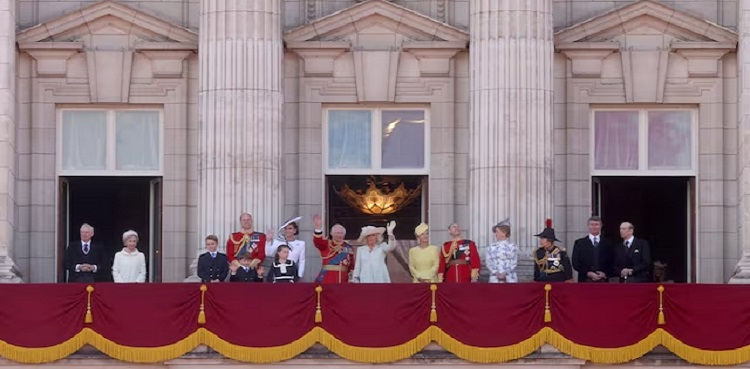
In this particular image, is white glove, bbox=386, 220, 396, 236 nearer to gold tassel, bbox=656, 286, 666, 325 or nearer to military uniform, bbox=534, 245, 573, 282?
military uniform, bbox=534, 245, 573, 282

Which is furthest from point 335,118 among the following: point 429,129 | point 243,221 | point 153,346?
point 153,346

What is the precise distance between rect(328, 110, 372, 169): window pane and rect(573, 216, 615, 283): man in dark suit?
6357 millimetres

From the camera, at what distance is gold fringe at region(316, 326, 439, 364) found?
47.6 meters

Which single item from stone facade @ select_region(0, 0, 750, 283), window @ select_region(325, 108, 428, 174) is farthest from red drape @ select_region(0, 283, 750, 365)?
window @ select_region(325, 108, 428, 174)

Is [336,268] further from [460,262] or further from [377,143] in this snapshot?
[377,143]

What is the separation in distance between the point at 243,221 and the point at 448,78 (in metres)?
7.09

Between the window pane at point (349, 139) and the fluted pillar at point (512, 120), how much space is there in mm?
2886

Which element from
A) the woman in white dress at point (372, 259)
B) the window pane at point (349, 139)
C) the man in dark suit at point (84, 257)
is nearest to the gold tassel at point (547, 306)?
the woman in white dress at point (372, 259)

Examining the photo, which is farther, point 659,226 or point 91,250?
point 659,226

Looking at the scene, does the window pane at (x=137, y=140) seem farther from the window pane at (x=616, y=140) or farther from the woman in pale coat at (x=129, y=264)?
the window pane at (x=616, y=140)

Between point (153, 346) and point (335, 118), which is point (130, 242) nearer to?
point (153, 346)

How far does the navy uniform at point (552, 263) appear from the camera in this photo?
4922 cm

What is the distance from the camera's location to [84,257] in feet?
166

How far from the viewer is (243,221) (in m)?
49.9
